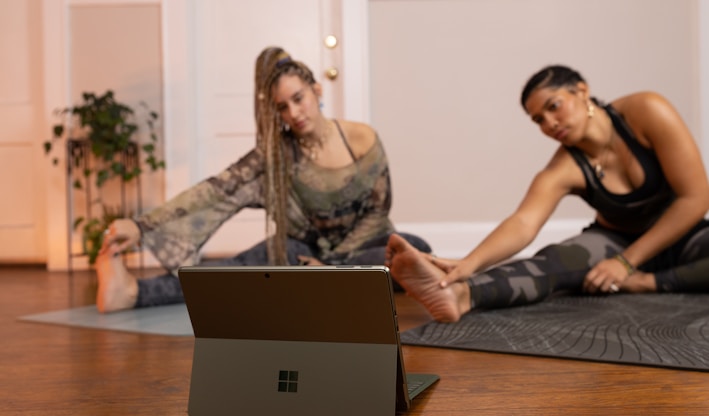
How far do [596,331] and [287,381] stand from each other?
841 millimetres

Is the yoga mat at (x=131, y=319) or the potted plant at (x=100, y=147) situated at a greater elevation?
the potted plant at (x=100, y=147)

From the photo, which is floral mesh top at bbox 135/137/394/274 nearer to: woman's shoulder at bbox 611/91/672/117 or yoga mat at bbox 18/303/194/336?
yoga mat at bbox 18/303/194/336

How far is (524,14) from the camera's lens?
3832 millimetres

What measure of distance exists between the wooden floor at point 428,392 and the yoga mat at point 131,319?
102 mm

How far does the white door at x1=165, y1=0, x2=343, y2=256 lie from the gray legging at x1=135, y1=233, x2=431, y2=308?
1538 mm

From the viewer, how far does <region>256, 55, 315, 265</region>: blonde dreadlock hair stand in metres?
2.27

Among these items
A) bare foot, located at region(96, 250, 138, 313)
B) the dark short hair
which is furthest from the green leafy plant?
the dark short hair

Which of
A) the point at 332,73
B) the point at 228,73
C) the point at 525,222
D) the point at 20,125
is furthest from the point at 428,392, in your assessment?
the point at 20,125

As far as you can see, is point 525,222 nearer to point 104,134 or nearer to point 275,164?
point 275,164

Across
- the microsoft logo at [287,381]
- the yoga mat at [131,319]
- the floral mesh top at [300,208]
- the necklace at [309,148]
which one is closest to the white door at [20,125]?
the yoga mat at [131,319]

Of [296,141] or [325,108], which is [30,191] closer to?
[325,108]

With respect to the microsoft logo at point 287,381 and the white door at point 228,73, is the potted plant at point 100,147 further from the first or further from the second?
the microsoft logo at point 287,381

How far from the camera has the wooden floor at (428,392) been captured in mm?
1082

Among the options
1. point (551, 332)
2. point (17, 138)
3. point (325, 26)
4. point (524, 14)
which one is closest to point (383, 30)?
point (325, 26)
